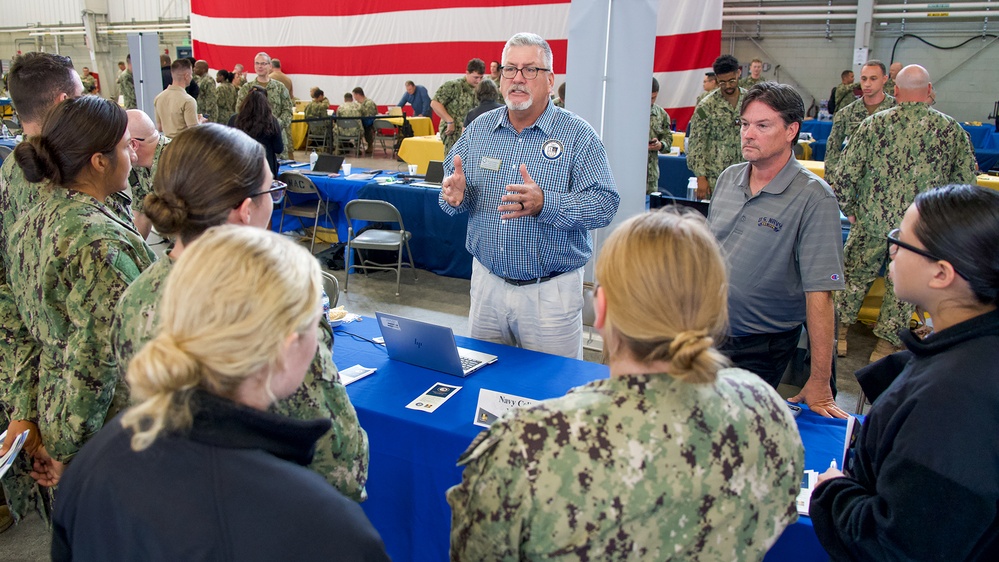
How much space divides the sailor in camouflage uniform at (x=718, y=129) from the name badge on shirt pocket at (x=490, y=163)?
144 inches

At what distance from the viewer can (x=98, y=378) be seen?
1595mm

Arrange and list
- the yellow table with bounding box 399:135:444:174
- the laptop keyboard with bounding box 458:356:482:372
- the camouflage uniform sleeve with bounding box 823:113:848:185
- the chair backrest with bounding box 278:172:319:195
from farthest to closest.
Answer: the yellow table with bounding box 399:135:444:174 → the chair backrest with bounding box 278:172:319:195 → the camouflage uniform sleeve with bounding box 823:113:848:185 → the laptop keyboard with bounding box 458:356:482:372

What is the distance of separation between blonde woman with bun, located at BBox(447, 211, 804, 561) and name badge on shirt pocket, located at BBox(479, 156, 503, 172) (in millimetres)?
1644

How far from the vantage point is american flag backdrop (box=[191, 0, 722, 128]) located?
36.5ft

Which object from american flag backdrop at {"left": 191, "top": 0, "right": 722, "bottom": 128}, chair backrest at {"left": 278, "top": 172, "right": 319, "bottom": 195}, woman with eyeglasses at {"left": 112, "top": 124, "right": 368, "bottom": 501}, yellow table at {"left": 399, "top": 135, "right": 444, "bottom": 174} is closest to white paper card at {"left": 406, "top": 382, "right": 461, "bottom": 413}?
woman with eyeglasses at {"left": 112, "top": 124, "right": 368, "bottom": 501}

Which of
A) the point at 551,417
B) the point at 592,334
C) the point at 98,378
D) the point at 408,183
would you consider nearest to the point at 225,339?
the point at 551,417

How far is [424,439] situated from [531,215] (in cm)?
96

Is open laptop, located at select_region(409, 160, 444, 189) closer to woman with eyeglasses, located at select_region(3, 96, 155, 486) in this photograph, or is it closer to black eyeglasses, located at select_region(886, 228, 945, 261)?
woman with eyeglasses, located at select_region(3, 96, 155, 486)

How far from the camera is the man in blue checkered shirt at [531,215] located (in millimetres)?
2520

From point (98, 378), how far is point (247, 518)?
3.29 feet

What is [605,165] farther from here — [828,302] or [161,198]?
[161,198]

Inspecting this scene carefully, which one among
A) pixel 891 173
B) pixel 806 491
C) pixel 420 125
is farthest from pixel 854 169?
pixel 420 125

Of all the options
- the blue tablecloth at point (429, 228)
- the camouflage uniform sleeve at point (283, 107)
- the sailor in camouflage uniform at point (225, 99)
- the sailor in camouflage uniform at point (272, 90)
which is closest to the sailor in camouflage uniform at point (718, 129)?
the blue tablecloth at point (429, 228)

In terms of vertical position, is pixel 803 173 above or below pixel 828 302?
above
